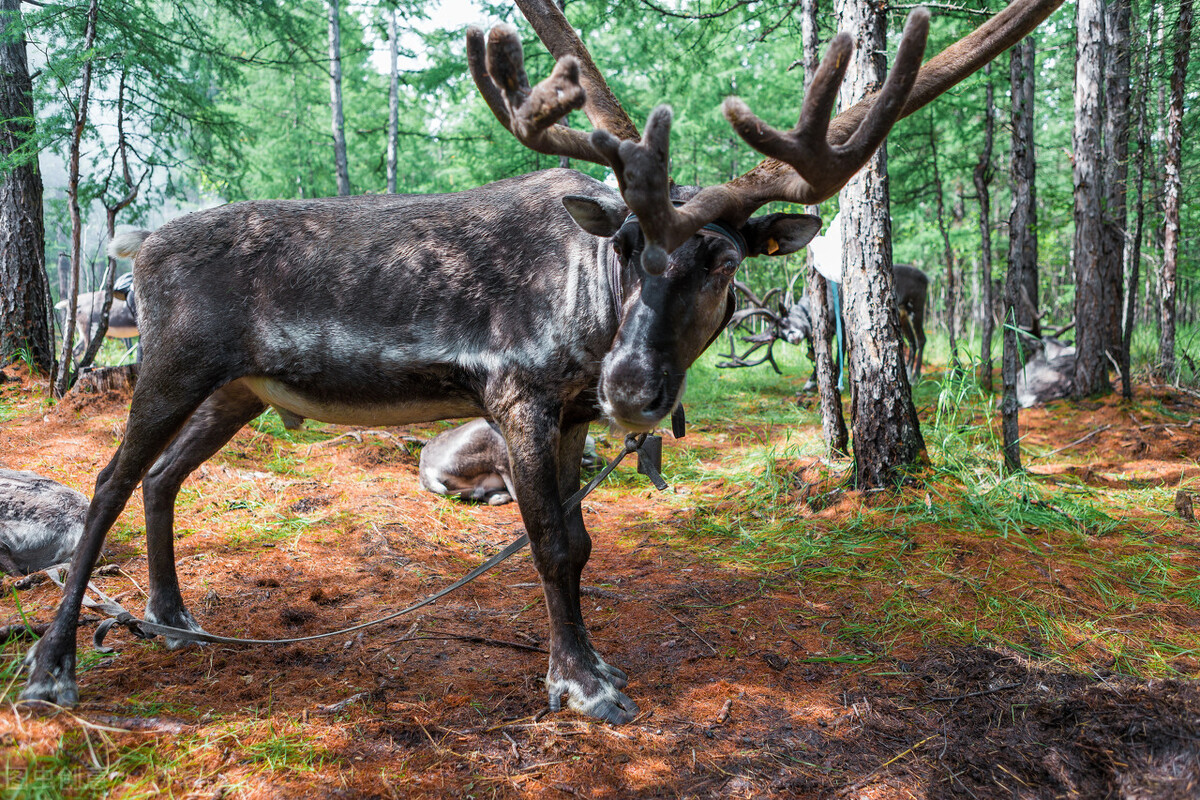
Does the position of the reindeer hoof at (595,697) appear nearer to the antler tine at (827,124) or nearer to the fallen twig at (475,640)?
the fallen twig at (475,640)

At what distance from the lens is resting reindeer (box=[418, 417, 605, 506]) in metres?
6.01

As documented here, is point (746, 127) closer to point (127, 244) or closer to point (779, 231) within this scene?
point (779, 231)

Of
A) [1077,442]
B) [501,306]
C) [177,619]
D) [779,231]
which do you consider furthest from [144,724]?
[1077,442]

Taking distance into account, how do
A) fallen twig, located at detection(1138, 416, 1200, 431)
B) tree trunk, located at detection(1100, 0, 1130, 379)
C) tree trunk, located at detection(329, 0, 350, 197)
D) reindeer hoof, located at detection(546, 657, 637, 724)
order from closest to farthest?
1. reindeer hoof, located at detection(546, 657, 637, 724)
2. fallen twig, located at detection(1138, 416, 1200, 431)
3. tree trunk, located at detection(1100, 0, 1130, 379)
4. tree trunk, located at detection(329, 0, 350, 197)

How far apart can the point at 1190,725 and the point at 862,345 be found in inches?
120

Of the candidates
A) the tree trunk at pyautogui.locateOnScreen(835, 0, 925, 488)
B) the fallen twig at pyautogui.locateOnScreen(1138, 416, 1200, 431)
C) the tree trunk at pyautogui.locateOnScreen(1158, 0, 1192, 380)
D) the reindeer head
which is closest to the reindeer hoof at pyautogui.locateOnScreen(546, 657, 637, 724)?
the reindeer head

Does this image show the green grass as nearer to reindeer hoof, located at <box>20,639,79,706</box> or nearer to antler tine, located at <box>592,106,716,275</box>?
antler tine, located at <box>592,106,716,275</box>

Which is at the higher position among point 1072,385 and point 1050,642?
point 1072,385

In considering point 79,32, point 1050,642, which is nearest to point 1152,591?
point 1050,642

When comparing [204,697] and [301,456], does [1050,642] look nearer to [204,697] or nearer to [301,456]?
[204,697]

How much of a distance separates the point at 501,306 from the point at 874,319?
3.03 m

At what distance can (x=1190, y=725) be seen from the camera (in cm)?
239

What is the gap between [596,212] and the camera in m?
2.81

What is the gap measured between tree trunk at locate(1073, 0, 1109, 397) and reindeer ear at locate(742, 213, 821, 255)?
7380 mm
